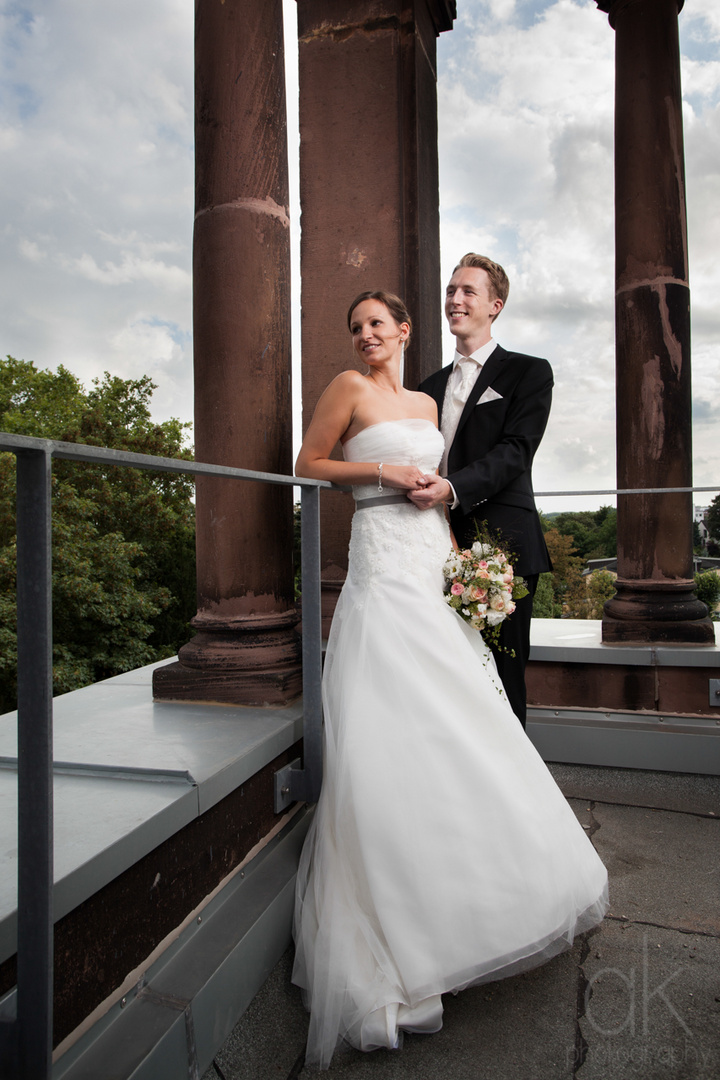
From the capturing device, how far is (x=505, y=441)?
10.2 feet

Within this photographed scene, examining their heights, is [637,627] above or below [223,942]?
above

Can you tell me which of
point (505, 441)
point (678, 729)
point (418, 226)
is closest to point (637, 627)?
point (678, 729)

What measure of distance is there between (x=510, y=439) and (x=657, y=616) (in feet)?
9.30

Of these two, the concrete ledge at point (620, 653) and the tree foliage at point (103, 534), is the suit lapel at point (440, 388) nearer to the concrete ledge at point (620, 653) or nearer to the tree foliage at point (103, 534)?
the concrete ledge at point (620, 653)

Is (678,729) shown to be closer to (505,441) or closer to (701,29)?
(505,441)

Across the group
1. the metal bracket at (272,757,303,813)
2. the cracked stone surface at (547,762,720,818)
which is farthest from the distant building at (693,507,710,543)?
the metal bracket at (272,757,303,813)

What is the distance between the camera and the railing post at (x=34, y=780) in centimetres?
131

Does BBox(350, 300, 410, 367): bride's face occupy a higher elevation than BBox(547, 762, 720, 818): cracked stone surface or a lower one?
higher

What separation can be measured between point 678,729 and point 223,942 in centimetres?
345

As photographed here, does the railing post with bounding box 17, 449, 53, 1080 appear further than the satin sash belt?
No

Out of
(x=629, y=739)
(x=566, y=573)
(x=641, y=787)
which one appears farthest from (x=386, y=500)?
(x=566, y=573)

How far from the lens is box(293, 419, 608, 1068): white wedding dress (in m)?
2.07

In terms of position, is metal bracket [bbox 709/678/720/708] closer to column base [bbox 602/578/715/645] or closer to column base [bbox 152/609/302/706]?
column base [bbox 602/578/715/645]

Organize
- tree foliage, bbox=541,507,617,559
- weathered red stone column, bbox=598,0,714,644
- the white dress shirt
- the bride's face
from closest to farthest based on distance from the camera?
the bride's face
the white dress shirt
weathered red stone column, bbox=598,0,714,644
tree foliage, bbox=541,507,617,559
